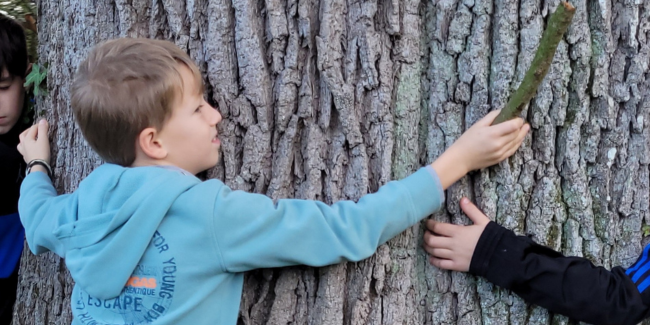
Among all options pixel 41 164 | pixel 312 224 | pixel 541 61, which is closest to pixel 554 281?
pixel 541 61

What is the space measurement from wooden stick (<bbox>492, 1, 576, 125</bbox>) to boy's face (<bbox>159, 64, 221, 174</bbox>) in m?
0.90

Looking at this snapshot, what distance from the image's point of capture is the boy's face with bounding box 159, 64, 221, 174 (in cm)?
181

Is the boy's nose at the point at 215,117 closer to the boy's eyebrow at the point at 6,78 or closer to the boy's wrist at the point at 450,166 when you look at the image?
the boy's wrist at the point at 450,166

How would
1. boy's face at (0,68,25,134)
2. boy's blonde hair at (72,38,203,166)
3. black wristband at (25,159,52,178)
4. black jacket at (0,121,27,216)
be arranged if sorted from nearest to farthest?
boy's blonde hair at (72,38,203,166) → black wristband at (25,159,52,178) → black jacket at (0,121,27,216) → boy's face at (0,68,25,134)

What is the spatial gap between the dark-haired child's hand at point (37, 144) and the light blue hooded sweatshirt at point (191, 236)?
0.61 metres

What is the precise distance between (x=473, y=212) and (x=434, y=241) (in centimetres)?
16

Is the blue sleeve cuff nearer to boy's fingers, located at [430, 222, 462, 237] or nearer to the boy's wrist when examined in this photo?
the boy's wrist

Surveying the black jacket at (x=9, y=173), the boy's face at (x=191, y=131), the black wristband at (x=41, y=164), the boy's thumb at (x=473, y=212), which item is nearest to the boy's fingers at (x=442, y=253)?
the boy's thumb at (x=473, y=212)

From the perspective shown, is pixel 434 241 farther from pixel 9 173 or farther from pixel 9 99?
pixel 9 99

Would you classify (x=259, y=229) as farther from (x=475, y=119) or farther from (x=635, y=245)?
(x=635, y=245)

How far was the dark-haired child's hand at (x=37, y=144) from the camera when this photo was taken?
7.48 ft

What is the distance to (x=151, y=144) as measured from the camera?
70.7 inches

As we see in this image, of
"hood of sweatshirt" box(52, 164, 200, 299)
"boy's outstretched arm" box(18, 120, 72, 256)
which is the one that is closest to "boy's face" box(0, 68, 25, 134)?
"boy's outstretched arm" box(18, 120, 72, 256)

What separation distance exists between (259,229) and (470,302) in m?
0.79
